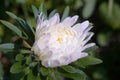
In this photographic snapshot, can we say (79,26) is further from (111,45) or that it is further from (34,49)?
(111,45)

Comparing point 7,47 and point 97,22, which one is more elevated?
point 97,22

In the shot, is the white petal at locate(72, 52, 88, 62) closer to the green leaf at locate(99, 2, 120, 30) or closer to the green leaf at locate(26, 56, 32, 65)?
the green leaf at locate(26, 56, 32, 65)

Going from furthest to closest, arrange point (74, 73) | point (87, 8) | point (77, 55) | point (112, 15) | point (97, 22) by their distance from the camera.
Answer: point (97, 22)
point (112, 15)
point (87, 8)
point (74, 73)
point (77, 55)

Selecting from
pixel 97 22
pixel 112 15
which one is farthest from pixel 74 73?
pixel 97 22

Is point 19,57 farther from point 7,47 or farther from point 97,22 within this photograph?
point 97,22

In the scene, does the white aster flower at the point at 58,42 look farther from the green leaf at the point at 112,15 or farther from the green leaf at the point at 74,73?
the green leaf at the point at 112,15

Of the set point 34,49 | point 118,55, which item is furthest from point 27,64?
point 118,55

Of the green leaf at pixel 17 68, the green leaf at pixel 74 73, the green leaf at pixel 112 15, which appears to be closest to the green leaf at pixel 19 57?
the green leaf at pixel 17 68

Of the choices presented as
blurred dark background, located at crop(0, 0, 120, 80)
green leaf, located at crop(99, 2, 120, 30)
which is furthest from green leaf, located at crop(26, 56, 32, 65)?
green leaf, located at crop(99, 2, 120, 30)
